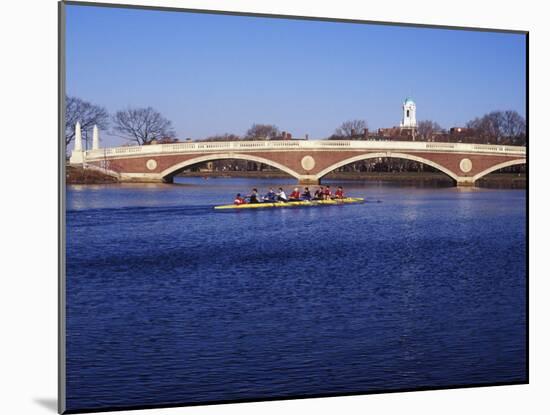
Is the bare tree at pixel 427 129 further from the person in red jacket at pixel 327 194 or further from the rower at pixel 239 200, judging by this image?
the rower at pixel 239 200

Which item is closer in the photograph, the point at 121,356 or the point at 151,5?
the point at 151,5

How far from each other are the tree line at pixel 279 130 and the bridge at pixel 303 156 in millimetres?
87

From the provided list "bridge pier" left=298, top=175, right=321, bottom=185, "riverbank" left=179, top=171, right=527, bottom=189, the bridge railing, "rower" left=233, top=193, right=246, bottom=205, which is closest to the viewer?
the bridge railing

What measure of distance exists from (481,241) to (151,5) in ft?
14.9

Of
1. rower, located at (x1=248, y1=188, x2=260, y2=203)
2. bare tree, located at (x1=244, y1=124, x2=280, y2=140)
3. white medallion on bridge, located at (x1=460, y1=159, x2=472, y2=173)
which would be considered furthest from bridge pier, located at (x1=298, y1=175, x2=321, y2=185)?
white medallion on bridge, located at (x1=460, y1=159, x2=472, y2=173)

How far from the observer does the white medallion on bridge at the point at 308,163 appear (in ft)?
33.8

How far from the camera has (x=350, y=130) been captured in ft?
32.2

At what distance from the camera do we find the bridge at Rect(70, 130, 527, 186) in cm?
939

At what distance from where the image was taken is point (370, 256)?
10.8 meters

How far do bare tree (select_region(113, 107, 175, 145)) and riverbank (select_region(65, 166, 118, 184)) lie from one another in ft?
1.32

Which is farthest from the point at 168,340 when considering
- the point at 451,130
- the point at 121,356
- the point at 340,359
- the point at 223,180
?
the point at 451,130

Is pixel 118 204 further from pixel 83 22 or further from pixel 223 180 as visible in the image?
pixel 83 22

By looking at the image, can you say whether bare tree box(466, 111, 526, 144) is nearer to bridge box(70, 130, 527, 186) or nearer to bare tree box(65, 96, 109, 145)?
bridge box(70, 130, 527, 186)

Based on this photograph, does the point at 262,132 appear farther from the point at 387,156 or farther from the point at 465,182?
the point at 465,182
